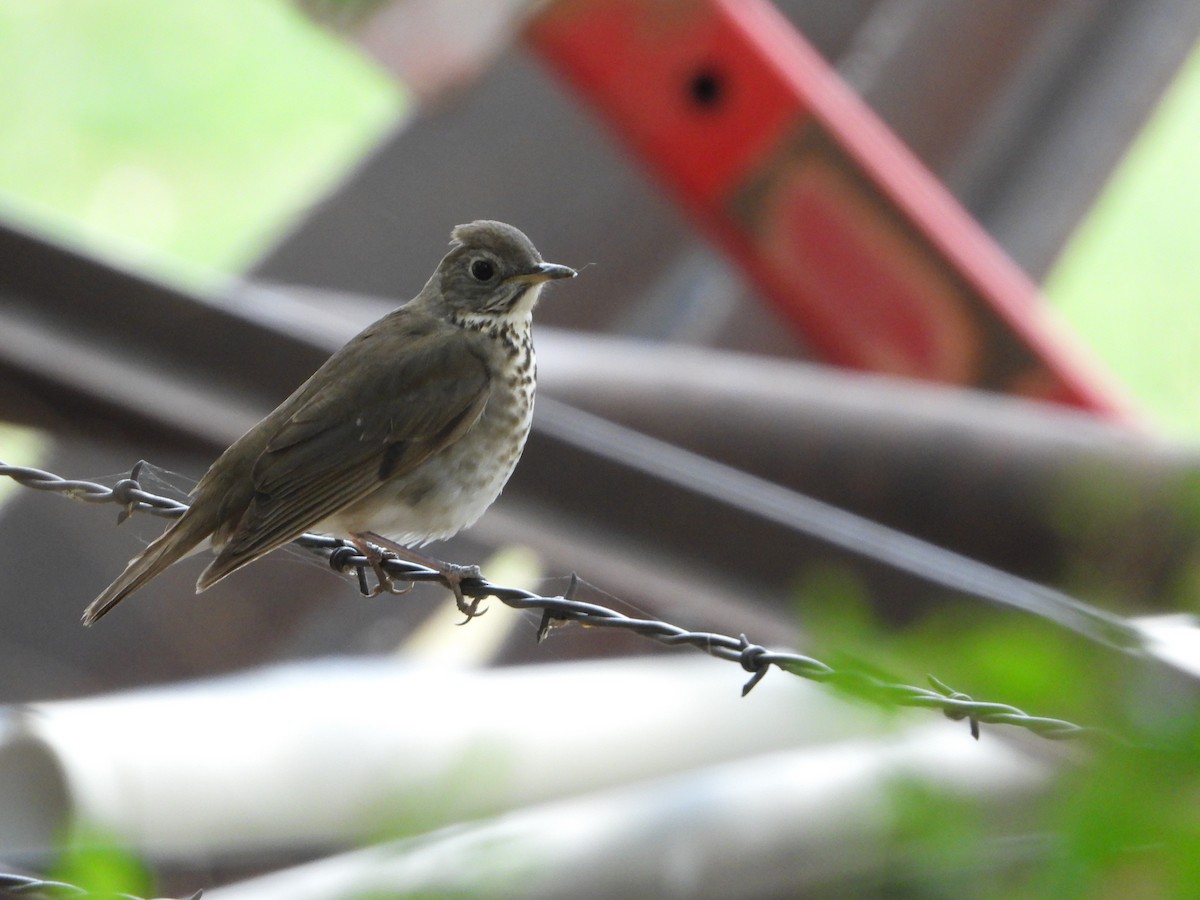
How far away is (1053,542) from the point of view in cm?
467

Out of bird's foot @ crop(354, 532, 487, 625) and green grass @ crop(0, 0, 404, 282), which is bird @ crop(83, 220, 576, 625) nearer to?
bird's foot @ crop(354, 532, 487, 625)

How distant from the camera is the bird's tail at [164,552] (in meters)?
2.88

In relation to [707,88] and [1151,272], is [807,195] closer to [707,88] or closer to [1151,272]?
[707,88]

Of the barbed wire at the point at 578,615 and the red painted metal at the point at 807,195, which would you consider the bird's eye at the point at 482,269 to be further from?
the red painted metal at the point at 807,195

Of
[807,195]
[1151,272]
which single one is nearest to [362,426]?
[807,195]

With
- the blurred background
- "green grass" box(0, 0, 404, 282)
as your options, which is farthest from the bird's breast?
"green grass" box(0, 0, 404, 282)

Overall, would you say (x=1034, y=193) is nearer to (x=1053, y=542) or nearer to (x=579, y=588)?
(x=1053, y=542)

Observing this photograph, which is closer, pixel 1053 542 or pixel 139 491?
pixel 139 491

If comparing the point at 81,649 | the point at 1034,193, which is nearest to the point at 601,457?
the point at 81,649

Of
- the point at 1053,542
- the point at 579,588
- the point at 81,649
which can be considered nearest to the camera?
the point at 579,588

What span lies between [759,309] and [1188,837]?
7.99 meters

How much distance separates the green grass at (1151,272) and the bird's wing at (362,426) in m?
6.75

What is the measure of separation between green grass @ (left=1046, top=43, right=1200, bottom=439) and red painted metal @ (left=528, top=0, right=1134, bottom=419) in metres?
2.59

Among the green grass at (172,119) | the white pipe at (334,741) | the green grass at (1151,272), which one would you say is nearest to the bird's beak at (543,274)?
the white pipe at (334,741)
